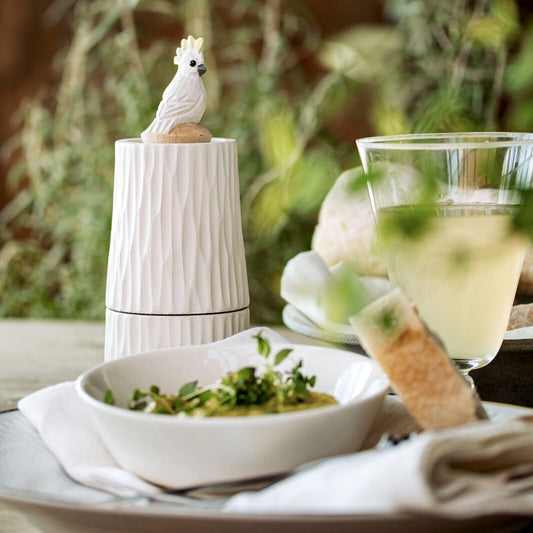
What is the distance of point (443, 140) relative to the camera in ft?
2.14

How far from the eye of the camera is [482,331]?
0.64m

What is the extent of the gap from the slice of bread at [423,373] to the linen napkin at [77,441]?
0.49 feet

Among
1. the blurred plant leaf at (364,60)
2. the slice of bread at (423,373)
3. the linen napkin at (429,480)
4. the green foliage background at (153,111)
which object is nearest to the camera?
the linen napkin at (429,480)

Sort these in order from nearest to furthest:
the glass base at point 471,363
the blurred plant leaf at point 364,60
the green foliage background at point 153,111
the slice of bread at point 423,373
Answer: the slice of bread at point 423,373
the glass base at point 471,363
the blurred plant leaf at point 364,60
the green foliage background at point 153,111

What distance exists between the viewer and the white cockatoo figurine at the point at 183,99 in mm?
751

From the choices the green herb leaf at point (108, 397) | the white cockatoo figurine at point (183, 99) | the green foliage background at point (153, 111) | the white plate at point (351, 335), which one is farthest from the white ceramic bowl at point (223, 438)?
the green foliage background at point (153, 111)

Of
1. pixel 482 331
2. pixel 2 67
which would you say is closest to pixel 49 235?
pixel 2 67

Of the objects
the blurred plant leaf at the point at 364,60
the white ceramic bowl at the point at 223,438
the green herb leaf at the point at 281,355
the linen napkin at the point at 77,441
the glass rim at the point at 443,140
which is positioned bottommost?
the linen napkin at the point at 77,441

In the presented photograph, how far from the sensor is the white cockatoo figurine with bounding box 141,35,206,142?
75 centimetres

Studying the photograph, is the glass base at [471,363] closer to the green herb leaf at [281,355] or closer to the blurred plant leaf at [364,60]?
the green herb leaf at [281,355]

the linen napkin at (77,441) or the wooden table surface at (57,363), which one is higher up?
the linen napkin at (77,441)

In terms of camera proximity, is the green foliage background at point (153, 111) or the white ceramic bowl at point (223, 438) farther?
the green foliage background at point (153, 111)

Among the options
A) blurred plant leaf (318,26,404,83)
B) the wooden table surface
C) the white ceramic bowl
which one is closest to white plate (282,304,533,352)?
the wooden table surface

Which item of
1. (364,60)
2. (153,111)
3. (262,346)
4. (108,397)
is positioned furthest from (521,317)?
(153,111)
